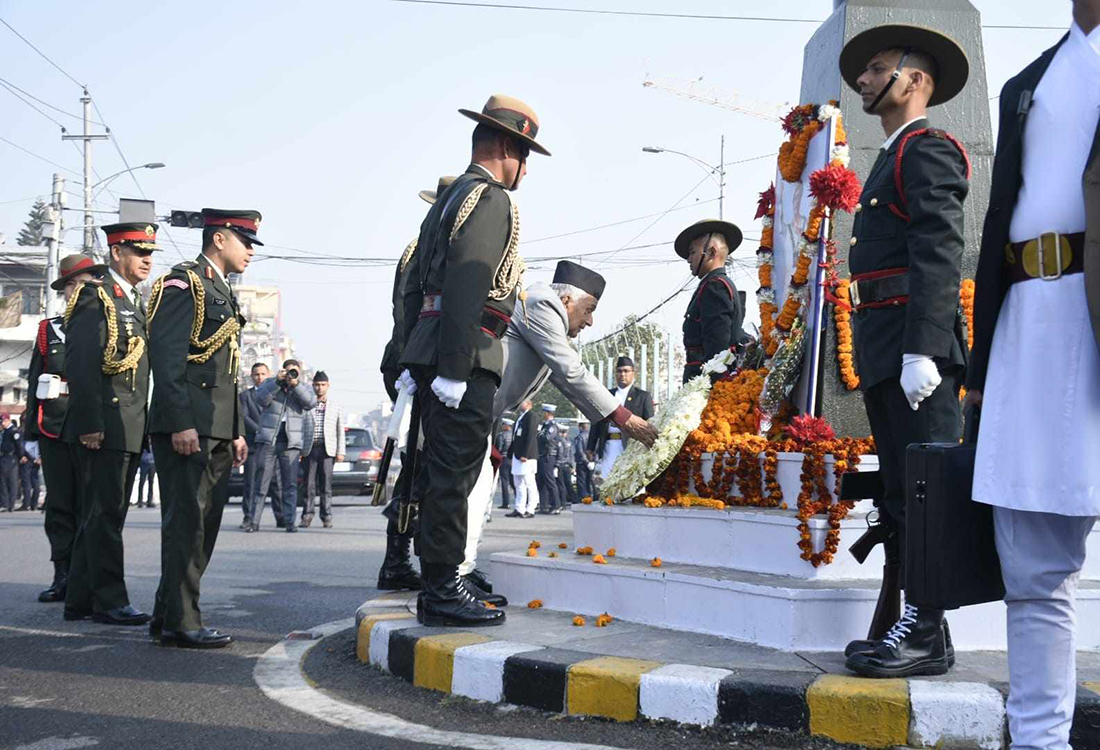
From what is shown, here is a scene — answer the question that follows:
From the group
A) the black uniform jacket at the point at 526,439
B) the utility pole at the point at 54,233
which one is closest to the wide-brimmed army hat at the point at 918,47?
the black uniform jacket at the point at 526,439

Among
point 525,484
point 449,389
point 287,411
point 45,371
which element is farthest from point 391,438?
point 525,484

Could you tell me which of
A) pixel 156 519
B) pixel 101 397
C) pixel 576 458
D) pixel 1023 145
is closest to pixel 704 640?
pixel 1023 145

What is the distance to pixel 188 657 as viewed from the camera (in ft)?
19.3

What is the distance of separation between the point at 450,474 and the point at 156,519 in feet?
43.7

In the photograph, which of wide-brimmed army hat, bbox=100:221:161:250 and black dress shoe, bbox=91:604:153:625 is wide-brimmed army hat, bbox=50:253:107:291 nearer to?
wide-brimmed army hat, bbox=100:221:161:250

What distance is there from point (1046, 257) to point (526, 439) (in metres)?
19.5

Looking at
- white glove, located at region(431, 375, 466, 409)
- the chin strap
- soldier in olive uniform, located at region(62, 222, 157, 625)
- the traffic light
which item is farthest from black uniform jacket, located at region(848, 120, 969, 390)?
the traffic light

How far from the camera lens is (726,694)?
4.26 m

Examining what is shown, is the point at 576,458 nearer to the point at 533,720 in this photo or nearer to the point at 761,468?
the point at 761,468

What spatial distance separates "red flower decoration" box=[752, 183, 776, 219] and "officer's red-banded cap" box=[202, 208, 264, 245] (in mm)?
3423

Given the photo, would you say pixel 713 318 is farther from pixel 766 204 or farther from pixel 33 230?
pixel 33 230

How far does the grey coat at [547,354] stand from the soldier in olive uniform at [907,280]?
2.11m

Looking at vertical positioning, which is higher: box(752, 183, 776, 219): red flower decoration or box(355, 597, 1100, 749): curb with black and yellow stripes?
box(752, 183, 776, 219): red flower decoration

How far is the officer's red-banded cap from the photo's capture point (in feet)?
21.6
